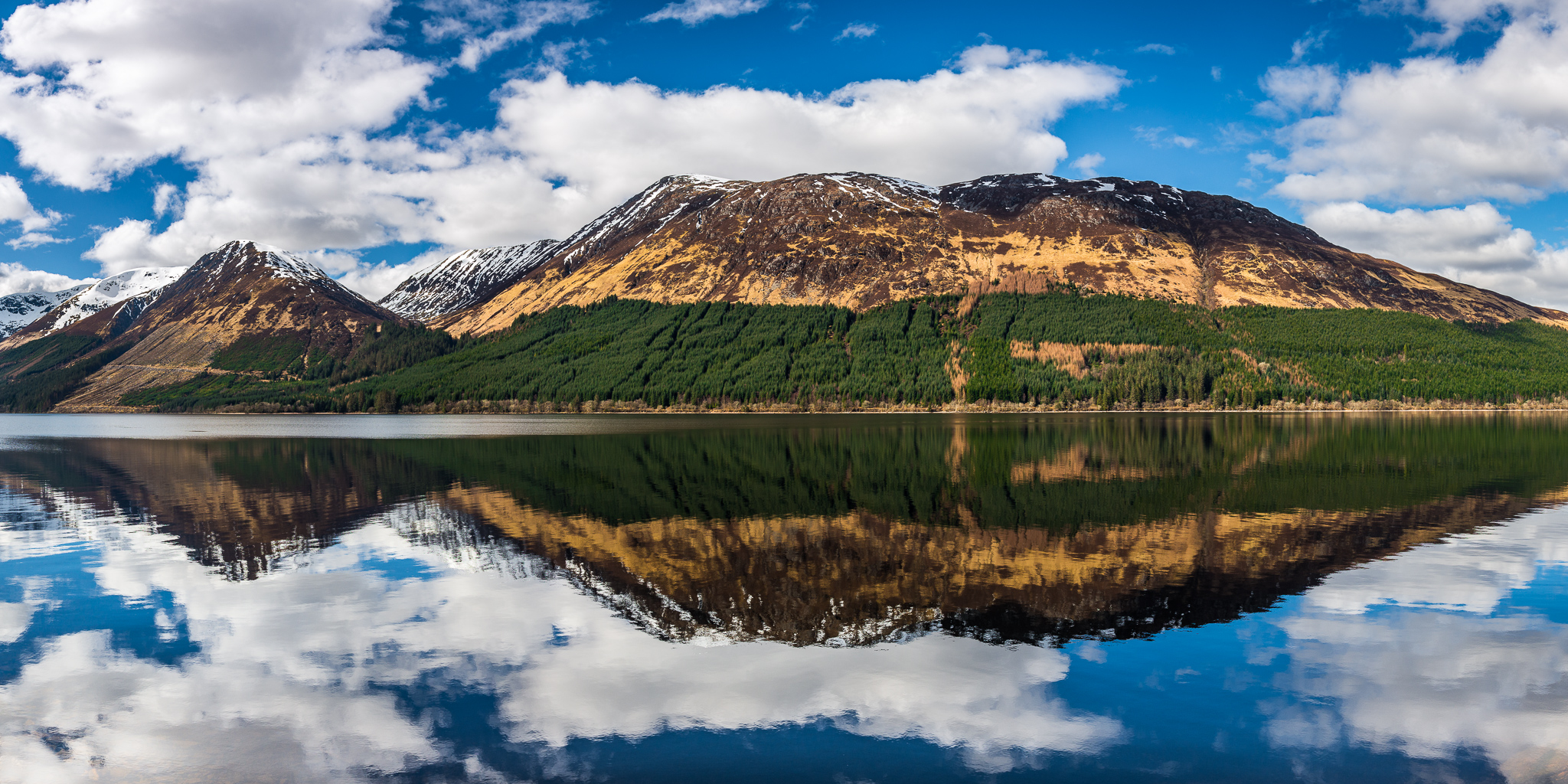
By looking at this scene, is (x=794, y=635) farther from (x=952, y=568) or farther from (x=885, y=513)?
(x=885, y=513)

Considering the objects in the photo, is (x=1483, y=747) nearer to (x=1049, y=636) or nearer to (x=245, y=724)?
(x=1049, y=636)

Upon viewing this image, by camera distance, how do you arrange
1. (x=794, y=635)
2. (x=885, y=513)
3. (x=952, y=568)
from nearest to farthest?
(x=794, y=635), (x=952, y=568), (x=885, y=513)

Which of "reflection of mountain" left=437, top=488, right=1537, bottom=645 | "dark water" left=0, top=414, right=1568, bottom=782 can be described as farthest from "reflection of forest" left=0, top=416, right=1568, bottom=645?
"dark water" left=0, top=414, right=1568, bottom=782

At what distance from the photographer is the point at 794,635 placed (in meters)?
18.4

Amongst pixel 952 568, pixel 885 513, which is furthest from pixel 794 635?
pixel 885 513

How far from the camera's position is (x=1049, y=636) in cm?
1808

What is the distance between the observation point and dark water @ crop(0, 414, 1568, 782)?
41.8ft

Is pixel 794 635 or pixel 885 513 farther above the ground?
pixel 885 513

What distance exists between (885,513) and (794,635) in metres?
17.1

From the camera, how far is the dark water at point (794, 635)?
12.7m

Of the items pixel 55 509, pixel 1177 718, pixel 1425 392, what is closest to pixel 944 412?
pixel 1425 392

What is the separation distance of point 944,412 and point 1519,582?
16845 cm

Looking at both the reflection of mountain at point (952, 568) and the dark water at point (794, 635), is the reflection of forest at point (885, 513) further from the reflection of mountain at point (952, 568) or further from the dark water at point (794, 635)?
the dark water at point (794, 635)

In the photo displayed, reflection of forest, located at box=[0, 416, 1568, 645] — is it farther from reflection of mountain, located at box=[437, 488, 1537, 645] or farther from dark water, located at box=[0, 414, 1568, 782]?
dark water, located at box=[0, 414, 1568, 782]
